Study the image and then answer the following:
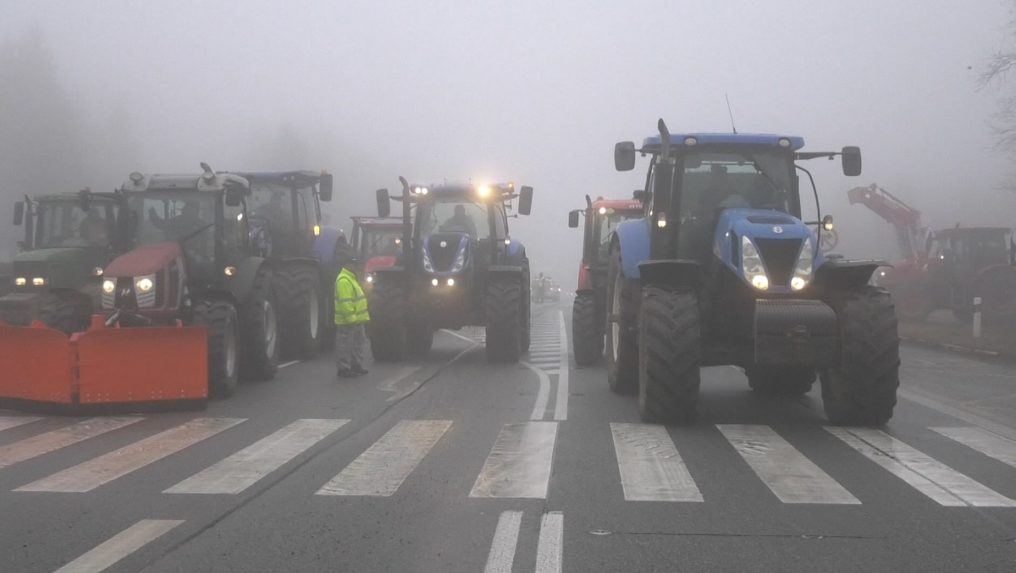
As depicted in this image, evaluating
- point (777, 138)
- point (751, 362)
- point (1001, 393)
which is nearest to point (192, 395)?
point (751, 362)

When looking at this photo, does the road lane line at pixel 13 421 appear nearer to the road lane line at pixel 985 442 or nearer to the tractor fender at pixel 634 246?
the tractor fender at pixel 634 246

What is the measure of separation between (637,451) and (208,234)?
8106 mm

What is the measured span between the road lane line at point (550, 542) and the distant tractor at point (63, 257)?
9.99 meters

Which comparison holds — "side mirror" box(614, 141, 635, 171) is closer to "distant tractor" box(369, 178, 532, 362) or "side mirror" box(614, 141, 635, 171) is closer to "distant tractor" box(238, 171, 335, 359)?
"distant tractor" box(369, 178, 532, 362)

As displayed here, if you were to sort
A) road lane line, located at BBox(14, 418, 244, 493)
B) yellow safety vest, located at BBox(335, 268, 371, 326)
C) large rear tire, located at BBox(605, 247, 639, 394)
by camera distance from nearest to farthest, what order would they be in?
road lane line, located at BBox(14, 418, 244, 493) → large rear tire, located at BBox(605, 247, 639, 394) → yellow safety vest, located at BBox(335, 268, 371, 326)

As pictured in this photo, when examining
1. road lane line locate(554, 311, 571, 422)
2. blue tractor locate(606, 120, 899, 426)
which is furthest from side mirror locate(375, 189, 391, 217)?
blue tractor locate(606, 120, 899, 426)

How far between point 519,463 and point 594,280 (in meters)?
9.53

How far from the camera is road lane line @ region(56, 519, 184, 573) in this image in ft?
19.0

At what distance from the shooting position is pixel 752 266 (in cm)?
1046

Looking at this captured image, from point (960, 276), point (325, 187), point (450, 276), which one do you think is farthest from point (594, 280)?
point (960, 276)

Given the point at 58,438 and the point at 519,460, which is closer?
the point at 519,460

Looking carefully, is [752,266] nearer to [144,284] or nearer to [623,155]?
[623,155]

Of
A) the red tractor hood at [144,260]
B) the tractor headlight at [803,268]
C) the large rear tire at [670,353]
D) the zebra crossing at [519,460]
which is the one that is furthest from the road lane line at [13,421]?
the tractor headlight at [803,268]

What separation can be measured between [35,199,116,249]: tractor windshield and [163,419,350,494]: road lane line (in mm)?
7829
